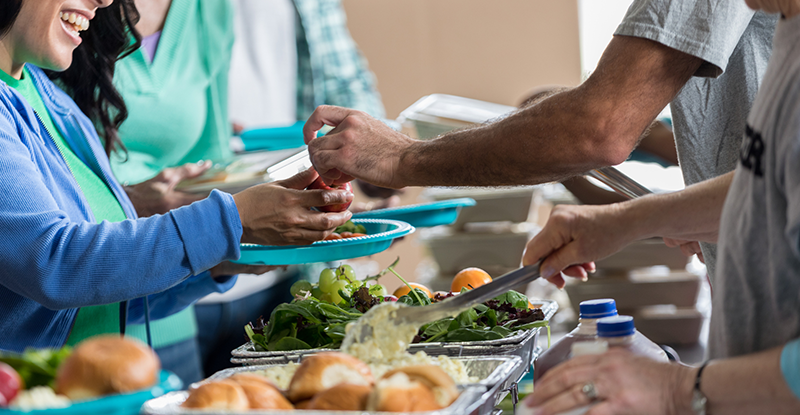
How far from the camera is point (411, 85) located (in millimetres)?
4539

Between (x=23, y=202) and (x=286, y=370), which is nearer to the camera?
(x=286, y=370)

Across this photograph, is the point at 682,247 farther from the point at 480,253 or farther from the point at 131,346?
the point at 480,253

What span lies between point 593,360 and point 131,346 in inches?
18.7

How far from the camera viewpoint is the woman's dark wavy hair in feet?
5.27

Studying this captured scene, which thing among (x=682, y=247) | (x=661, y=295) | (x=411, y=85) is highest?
(x=682, y=247)

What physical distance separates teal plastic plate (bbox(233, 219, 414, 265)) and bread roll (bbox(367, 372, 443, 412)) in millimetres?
541

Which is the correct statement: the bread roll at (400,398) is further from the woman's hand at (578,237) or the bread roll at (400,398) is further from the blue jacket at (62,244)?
the blue jacket at (62,244)

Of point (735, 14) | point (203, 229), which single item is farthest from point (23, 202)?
point (735, 14)

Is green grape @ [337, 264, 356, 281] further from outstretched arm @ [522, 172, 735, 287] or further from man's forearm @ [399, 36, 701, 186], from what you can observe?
outstretched arm @ [522, 172, 735, 287]

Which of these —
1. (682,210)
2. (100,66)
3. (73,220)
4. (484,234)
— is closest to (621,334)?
(682,210)

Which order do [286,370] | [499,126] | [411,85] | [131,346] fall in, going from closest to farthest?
1. [131,346]
2. [286,370]
3. [499,126]
4. [411,85]

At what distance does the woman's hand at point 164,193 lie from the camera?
1.61m

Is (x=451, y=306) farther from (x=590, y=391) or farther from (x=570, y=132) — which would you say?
(x=570, y=132)

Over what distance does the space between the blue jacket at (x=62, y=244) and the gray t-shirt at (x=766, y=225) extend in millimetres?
760
